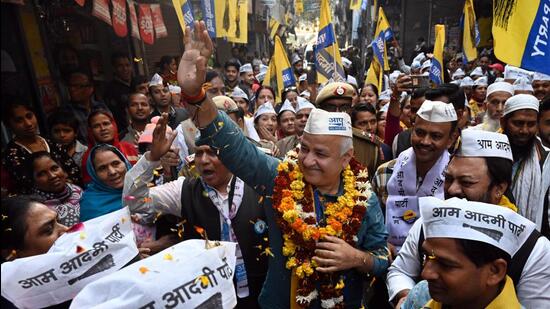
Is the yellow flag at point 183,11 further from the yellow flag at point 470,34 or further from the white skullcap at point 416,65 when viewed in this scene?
the white skullcap at point 416,65

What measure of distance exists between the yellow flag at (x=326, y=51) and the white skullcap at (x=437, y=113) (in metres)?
3.79

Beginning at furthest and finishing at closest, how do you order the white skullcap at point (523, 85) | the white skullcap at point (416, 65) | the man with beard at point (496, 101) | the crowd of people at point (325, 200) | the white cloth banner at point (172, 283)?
1. the white skullcap at point (416, 65)
2. the white skullcap at point (523, 85)
3. the man with beard at point (496, 101)
4. the crowd of people at point (325, 200)
5. the white cloth banner at point (172, 283)

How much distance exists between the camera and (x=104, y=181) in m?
3.00

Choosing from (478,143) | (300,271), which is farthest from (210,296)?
(478,143)

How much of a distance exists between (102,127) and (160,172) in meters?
0.98

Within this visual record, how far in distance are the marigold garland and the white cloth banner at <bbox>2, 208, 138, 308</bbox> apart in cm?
83

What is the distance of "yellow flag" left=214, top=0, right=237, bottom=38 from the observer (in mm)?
6395

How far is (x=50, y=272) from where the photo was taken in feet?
4.88

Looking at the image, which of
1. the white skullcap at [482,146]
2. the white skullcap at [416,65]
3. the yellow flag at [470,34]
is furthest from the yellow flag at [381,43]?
the white skullcap at [482,146]

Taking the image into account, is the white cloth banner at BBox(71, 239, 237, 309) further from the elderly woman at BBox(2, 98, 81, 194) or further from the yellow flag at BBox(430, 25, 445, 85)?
the yellow flag at BBox(430, 25, 445, 85)

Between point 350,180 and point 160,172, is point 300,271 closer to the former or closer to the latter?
point 350,180

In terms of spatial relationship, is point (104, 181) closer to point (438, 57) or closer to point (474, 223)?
point (474, 223)

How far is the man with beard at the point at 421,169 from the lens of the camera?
289cm

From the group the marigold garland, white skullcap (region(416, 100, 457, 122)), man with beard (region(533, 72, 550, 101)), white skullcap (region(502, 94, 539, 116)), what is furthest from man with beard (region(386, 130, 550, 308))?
man with beard (region(533, 72, 550, 101))
